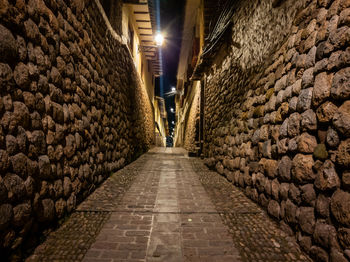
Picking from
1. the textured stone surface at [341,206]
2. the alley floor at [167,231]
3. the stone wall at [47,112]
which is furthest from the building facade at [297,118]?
the stone wall at [47,112]

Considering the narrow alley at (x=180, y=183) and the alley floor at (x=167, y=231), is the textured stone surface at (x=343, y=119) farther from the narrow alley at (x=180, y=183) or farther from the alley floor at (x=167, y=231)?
the alley floor at (x=167, y=231)

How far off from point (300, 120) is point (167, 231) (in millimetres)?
2195

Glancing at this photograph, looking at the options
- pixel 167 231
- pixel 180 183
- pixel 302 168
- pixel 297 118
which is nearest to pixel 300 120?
pixel 297 118

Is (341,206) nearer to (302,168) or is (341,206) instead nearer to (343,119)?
(302,168)

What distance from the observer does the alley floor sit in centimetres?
210

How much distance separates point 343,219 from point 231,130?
3.64 metres

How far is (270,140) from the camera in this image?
124 inches

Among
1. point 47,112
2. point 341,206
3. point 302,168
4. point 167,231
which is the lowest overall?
point 167,231

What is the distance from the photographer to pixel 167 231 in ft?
8.43

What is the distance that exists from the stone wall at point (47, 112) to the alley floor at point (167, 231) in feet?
1.11

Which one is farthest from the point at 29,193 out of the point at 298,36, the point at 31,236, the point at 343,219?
the point at 298,36

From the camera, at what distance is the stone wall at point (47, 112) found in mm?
1844

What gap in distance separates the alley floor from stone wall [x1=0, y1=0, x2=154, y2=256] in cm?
34

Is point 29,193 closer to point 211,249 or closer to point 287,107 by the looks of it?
point 211,249
